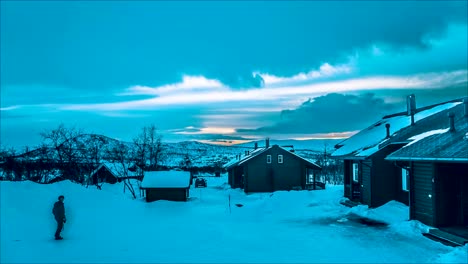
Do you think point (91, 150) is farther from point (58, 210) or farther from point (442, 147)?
point (442, 147)

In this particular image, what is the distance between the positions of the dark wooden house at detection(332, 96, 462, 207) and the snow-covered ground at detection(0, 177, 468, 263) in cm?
112

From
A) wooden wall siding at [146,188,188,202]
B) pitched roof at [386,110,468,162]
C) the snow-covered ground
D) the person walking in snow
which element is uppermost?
pitched roof at [386,110,468,162]

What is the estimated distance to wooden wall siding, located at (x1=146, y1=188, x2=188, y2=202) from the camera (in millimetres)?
37531

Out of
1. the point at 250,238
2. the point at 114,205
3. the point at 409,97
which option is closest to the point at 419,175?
the point at 250,238

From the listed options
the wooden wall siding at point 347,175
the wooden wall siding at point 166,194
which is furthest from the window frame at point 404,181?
the wooden wall siding at point 166,194

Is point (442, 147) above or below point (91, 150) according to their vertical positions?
above

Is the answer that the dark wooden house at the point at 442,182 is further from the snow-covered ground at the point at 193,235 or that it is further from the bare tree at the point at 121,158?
the bare tree at the point at 121,158

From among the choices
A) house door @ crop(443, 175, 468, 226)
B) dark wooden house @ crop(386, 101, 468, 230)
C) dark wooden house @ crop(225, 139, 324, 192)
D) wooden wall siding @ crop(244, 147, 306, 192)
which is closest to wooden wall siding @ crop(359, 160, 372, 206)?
dark wooden house @ crop(386, 101, 468, 230)

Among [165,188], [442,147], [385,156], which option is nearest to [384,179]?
[385,156]

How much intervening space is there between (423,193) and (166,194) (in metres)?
25.0

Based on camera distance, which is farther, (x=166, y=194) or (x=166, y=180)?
(x=166, y=180)

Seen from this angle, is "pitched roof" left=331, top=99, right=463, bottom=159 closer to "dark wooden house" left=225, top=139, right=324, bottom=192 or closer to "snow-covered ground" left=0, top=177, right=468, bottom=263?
"snow-covered ground" left=0, top=177, right=468, bottom=263

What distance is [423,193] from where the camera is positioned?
1680 cm

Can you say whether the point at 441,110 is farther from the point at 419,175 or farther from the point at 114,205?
the point at 114,205
